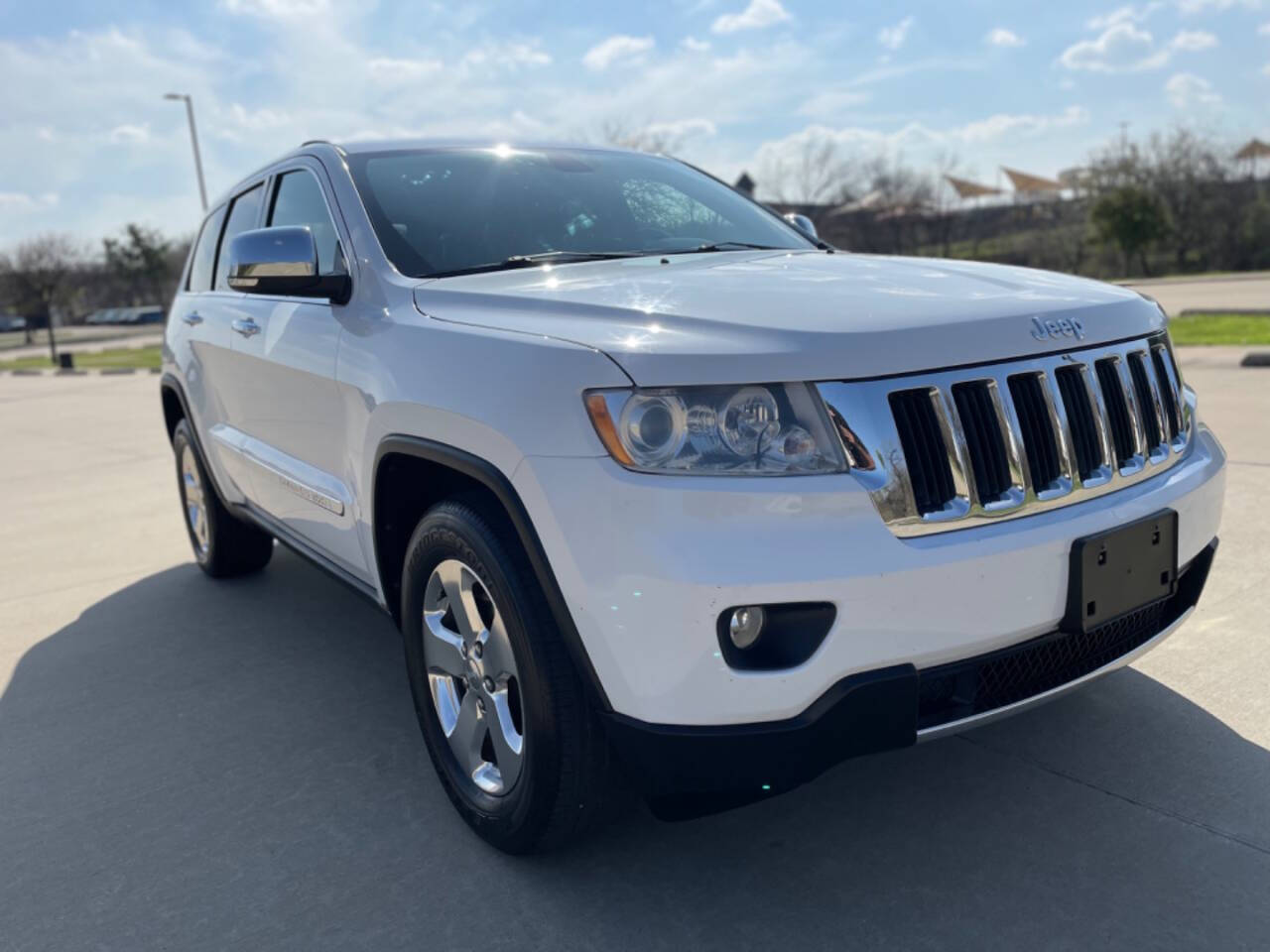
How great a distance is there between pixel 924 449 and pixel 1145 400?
31.8 inches

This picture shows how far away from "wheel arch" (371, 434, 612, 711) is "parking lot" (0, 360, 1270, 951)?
0.54m

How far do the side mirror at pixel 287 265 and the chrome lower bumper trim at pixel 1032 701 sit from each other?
1.93 m

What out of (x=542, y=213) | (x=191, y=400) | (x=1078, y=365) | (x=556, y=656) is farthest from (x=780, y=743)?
(x=191, y=400)

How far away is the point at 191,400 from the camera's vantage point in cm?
486

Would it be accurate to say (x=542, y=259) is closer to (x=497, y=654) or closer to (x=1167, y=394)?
(x=497, y=654)

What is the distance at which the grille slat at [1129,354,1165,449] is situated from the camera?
256 centimetres

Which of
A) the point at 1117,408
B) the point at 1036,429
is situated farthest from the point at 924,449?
the point at 1117,408

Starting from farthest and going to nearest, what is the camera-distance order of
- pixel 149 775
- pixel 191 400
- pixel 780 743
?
1. pixel 191 400
2. pixel 149 775
3. pixel 780 743

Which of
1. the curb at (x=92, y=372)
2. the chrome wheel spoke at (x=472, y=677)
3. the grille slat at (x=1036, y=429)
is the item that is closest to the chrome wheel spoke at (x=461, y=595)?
the chrome wheel spoke at (x=472, y=677)

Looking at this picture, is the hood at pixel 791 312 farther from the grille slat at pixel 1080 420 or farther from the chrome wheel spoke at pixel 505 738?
the chrome wheel spoke at pixel 505 738

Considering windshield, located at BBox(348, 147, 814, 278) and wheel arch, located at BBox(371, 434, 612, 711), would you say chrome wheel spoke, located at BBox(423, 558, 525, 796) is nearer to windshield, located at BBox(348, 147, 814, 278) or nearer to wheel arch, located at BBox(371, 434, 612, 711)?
wheel arch, located at BBox(371, 434, 612, 711)

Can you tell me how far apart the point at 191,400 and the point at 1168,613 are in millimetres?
3956

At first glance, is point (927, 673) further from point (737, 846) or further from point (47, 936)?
point (47, 936)

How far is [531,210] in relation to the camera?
11.2 ft
